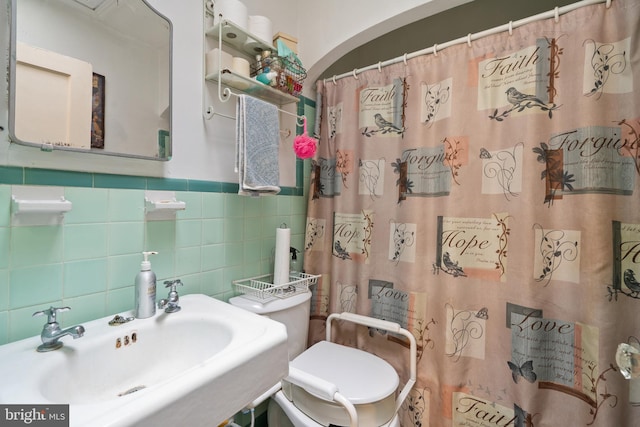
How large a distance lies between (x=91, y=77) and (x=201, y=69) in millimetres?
375

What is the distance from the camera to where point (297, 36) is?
1.54m

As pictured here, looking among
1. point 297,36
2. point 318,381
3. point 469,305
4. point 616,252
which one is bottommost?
point 318,381

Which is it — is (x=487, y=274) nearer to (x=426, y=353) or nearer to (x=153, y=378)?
(x=426, y=353)

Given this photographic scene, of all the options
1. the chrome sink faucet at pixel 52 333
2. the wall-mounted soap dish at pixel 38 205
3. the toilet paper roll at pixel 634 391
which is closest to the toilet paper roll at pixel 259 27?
the wall-mounted soap dish at pixel 38 205

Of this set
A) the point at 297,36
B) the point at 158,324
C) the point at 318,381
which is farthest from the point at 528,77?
the point at 158,324

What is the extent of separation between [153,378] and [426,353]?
1.03 metres

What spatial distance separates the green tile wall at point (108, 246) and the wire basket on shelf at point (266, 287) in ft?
0.14

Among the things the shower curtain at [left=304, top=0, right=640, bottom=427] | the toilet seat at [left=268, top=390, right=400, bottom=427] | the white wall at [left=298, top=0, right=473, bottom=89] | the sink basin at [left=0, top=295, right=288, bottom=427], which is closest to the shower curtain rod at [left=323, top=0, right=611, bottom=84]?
the shower curtain at [left=304, top=0, right=640, bottom=427]

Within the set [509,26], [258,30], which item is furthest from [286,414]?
[509,26]

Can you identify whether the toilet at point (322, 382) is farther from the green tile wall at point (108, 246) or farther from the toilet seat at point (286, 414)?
the green tile wall at point (108, 246)

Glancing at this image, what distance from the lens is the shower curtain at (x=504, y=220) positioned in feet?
2.90

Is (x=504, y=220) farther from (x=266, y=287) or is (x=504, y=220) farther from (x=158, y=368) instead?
(x=158, y=368)

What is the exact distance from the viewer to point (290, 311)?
1.14 m

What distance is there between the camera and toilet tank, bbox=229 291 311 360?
1.07 m
